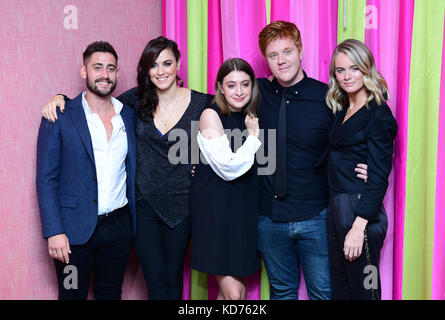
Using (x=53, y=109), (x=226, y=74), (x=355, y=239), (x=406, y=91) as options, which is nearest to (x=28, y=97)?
(x=53, y=109)

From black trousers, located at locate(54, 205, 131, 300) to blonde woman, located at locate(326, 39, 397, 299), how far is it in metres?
0.96

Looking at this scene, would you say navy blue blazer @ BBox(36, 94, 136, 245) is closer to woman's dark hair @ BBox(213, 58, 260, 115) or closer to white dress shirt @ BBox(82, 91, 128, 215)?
white dress shirt @ BBox(82, 91, 128, 215)

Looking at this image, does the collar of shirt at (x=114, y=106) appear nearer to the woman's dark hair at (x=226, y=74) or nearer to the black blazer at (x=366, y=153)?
the woman's dark hair at (x=226, y=74)

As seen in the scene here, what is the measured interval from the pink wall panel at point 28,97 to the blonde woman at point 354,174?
133 centimetres

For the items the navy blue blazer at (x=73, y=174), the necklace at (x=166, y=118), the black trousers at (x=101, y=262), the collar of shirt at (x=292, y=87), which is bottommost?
the black trousers at (x=101, y=262)

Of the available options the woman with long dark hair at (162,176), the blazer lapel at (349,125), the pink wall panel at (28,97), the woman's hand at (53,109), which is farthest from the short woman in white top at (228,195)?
the pink wall panel at (28,97)

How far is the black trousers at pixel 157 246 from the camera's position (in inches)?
77.0

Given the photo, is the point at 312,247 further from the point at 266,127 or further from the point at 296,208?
the point at 266,127

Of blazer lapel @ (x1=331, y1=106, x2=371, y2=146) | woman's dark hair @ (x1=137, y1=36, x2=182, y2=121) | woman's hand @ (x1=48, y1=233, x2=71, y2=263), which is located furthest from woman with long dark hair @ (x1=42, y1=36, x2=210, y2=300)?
blazer lapel @ (x1=331, y1=106, x2=371, y2=146)

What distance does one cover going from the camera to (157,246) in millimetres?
1966

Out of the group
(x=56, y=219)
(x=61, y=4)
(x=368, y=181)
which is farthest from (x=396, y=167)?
(x=61, y=4)

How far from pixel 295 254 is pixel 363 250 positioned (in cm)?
35

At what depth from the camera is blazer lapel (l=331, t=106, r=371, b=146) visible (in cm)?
168
